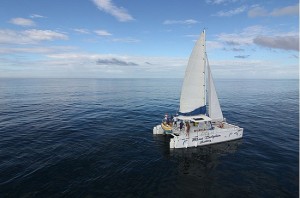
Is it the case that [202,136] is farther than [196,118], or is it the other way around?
[196,118]

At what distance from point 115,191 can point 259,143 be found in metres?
23.0

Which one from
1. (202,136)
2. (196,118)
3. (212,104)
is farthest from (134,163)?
(212,104)

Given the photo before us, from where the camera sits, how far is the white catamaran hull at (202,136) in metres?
28.6

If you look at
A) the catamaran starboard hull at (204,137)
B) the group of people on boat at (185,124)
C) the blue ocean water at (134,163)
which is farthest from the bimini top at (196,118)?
the blue ocean water at (134,163)

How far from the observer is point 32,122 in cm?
4138

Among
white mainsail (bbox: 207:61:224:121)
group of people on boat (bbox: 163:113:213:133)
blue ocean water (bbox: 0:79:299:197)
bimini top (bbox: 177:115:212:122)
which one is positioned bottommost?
blue ocean water (bbox: 0:79:299:197)

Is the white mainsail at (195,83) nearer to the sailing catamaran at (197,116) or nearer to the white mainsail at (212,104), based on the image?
the sailing catamaran at (197,116)

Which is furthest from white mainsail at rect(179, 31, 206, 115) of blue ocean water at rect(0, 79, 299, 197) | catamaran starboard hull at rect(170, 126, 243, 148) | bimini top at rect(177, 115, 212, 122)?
blue ocean water at rect(0, 79, 299, 197)

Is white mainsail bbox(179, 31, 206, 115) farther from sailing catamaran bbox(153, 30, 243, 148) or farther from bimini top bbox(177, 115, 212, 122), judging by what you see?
bimini top bbox(177, 115, 212, 122)

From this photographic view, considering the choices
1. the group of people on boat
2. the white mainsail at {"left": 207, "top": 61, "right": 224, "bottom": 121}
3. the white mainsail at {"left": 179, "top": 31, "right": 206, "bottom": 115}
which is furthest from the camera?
the white mainsail at {"left": 207, "top": 61, "right": 224, "bottom": 121}

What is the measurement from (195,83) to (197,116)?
4996mm

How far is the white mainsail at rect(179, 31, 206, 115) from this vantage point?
1193 inches

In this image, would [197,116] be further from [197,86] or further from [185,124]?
[197,86]

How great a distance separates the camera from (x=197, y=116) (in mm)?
32000
